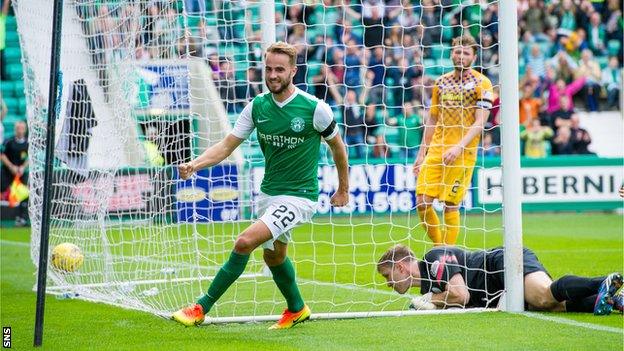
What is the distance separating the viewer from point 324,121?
7953 mm

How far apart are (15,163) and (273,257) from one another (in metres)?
14.4

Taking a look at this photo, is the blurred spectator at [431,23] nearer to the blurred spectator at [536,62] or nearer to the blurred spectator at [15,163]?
the blurred spectator at [536,62]

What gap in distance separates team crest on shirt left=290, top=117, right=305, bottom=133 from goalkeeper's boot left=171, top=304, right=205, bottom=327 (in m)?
1.46

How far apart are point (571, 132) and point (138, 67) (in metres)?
14.1

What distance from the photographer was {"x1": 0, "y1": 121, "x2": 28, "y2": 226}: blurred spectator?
21.2 m

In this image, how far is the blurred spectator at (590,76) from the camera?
1023 inches

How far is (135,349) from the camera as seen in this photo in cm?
722

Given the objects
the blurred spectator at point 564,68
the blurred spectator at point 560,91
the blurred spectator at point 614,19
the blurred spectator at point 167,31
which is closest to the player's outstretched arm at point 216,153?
the blurred spectator at point 167,31

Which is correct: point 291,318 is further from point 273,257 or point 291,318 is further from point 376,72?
point 376,72

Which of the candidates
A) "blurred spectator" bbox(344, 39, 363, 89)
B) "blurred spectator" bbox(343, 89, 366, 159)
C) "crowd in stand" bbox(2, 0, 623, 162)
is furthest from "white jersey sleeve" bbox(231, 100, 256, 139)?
"blurred spectator" bbox(344, 39, 363, 89)

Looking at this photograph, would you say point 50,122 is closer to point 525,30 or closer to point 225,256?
point 225,256

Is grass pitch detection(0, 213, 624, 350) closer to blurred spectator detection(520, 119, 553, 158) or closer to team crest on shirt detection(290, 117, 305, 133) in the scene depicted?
team crest on shirt detection(290, 117, 305, 133)

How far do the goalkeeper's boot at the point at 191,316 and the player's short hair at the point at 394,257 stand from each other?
146 centimetres

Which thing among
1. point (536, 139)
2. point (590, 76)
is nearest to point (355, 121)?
point (536, 139)
